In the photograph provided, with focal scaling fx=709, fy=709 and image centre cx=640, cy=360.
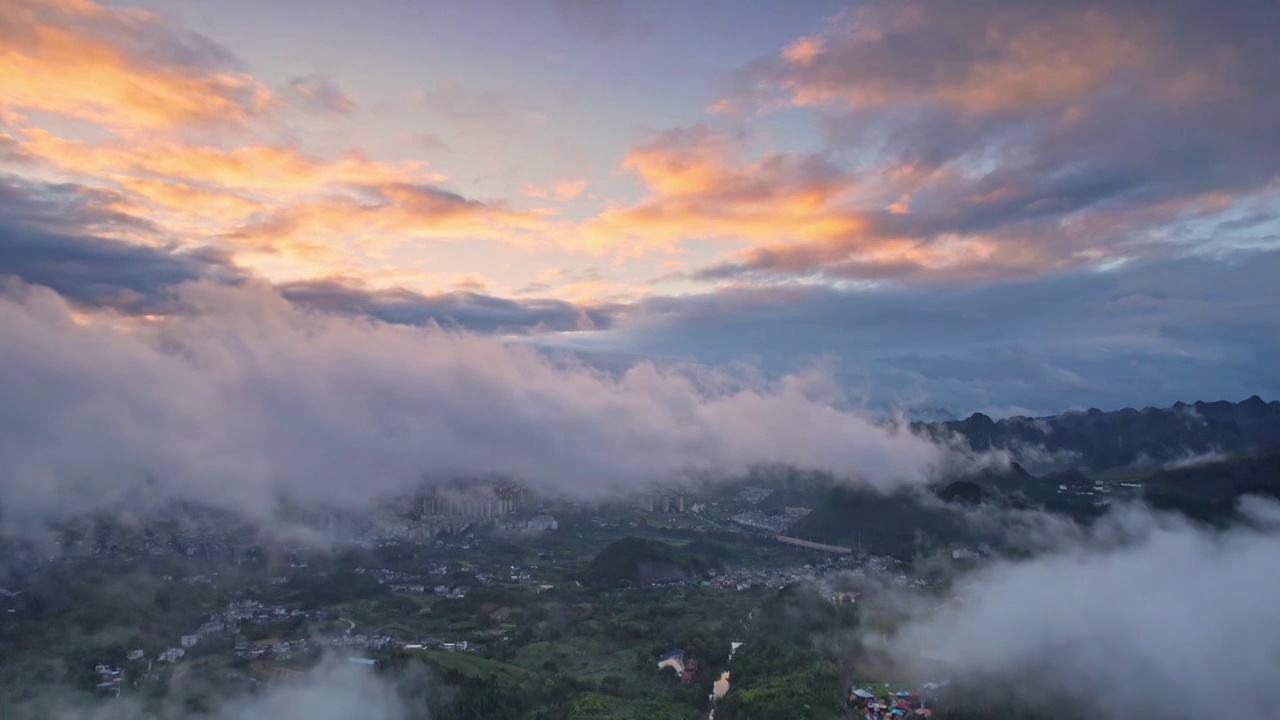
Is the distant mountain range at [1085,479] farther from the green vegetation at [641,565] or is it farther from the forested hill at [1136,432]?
the green vegetation at [641,565]

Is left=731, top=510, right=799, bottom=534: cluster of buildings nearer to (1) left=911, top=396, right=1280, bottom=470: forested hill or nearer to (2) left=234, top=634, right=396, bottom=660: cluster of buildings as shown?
(1) left=911, top=396, right=1280, bottom=470: forested hill

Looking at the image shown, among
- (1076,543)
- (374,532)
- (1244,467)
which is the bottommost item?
(374,532)

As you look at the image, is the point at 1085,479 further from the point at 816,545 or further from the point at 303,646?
the point at 303,646

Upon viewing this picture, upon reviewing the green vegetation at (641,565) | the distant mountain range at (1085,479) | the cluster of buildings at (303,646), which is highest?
the distant mountain range at (1085,479)

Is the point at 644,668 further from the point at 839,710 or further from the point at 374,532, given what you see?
the point at 374,532

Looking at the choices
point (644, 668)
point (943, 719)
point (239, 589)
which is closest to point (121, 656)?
point (239, 589)

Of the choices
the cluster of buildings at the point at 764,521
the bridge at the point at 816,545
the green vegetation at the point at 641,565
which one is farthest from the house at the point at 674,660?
the cluster of buildings at the point at 764,521

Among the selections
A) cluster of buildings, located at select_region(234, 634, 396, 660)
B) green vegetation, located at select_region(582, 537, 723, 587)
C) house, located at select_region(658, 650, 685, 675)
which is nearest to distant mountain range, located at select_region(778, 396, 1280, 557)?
green vegetation, located at select_region(582, 537, 723, 587)
